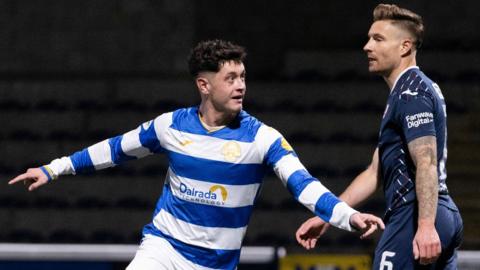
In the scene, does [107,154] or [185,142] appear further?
[107,154]

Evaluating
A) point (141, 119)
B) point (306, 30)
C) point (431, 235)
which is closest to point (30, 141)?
point (141, 119)

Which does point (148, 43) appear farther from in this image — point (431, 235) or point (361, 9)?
point (431, 235)

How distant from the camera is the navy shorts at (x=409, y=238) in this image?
437 cm

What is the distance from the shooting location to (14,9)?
46.6 ft

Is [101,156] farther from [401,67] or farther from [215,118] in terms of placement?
[401,67]

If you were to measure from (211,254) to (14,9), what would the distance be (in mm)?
10020

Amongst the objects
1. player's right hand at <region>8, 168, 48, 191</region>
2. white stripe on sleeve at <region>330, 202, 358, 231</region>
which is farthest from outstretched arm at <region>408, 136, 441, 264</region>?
player's right hand at <region>8, 168, 48, 191</region>

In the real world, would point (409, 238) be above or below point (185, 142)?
below

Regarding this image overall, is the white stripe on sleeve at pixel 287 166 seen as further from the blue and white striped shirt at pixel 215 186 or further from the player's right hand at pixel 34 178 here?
the player's right hand at pixel 34 178

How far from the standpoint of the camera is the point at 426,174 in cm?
425

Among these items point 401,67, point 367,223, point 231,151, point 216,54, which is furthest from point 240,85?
point 367,223

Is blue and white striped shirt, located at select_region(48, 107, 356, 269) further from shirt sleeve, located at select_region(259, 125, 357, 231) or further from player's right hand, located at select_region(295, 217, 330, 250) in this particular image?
player's right hand, located at select_region(295, 217, 330, 250)

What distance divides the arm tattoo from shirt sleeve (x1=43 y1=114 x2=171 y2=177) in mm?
1343

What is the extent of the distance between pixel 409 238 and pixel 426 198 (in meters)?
0.25
